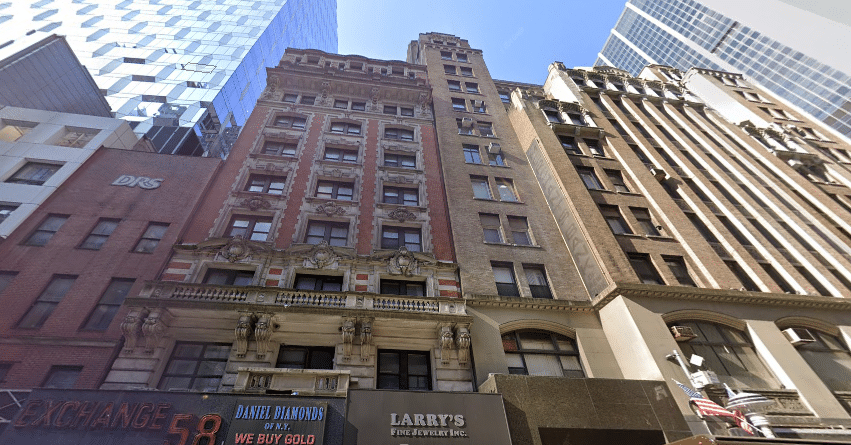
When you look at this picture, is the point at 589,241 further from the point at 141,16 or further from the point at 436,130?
the point at 141,16

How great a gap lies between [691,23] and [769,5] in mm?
25015

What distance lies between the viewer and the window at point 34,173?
64.5 feet

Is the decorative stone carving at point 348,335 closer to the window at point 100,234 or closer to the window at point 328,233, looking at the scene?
the window at point 328,233

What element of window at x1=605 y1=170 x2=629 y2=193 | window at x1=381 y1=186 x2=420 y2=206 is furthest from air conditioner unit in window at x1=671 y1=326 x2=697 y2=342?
window at x1=381 y1=186 x2=420 y2=206

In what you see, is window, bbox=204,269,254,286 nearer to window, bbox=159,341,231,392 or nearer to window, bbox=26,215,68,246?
window, bbox=159,341,231,392

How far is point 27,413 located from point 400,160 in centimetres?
2133

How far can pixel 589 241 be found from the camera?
19.5 meters

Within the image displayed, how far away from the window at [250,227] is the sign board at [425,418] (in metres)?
11.2

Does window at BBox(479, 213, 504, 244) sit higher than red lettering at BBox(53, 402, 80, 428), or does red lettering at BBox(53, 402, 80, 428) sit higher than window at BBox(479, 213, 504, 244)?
window at BBox(479, 213, 504, 244)

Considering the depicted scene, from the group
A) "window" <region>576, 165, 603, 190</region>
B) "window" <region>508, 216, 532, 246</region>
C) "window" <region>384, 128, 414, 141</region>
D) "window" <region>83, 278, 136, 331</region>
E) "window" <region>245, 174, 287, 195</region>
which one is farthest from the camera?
"window" <region>384, 128, 414, 141</region>

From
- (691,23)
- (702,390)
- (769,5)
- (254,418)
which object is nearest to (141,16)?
(254,418)

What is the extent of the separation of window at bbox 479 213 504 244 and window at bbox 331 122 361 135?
12.8 metres

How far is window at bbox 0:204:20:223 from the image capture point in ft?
57.8

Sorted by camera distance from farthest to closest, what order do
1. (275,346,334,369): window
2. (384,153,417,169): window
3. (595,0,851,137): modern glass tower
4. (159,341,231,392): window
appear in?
(595,0,851,137): modern glass tower
(384,153,417,169): window
(275,346,334,369): window
(159,341,231,392): window
